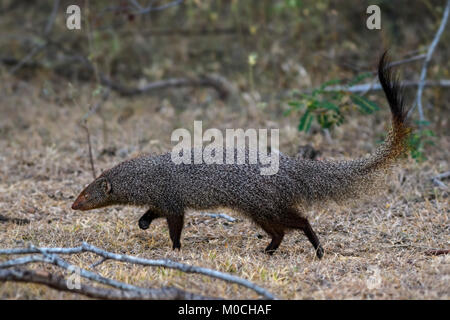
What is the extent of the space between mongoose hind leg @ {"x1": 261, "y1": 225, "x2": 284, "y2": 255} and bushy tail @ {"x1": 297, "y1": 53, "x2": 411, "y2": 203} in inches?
11.6

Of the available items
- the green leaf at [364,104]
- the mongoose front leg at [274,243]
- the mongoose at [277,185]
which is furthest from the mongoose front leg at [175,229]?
the green leaf at [364,104]

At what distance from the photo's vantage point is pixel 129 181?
3.99 m

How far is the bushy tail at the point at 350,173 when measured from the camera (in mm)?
3619

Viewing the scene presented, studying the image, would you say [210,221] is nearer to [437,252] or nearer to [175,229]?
[175,229]

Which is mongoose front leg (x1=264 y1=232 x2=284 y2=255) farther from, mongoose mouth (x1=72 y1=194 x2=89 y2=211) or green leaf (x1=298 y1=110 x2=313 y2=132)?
green leaf (x1=298 y1=110 x2=313 y2=132)

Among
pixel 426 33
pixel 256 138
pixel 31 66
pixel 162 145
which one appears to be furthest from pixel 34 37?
pixel 426 33

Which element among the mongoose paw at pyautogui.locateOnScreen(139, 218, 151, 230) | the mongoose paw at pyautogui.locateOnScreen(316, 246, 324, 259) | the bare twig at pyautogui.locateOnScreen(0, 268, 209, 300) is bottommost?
the mongoose paw at pyautogui.locateOnScreen(316, 246, 324, 259)

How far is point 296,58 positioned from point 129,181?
4.28 metres

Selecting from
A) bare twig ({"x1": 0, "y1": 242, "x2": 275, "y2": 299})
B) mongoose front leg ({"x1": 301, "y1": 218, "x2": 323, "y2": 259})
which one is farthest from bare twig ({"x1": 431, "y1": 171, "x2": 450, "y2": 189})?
bare twig ({"x1": 0, "y1": 242, "x2": 275, "y2": 299})

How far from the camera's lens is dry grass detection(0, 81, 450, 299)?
296 cm

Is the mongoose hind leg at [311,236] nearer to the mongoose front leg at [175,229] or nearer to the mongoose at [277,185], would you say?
the mongoose at [277,185]

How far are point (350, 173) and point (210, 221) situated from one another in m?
1.32

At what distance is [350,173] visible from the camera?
370cm

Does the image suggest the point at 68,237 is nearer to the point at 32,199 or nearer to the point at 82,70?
the point at 32,199
